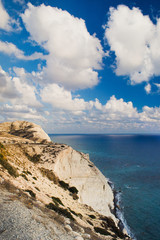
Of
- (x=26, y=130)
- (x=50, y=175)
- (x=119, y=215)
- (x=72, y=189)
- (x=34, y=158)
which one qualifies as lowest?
→ (x=119, y=215)

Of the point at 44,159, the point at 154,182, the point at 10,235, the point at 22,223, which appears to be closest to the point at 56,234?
the point at 22,223

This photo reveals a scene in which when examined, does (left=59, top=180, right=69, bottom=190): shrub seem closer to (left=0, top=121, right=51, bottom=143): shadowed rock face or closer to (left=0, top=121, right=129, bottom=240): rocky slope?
(left=0, top=121, right=129, bottom=240): rocky slope

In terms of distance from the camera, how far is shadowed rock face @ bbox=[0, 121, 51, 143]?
323ft

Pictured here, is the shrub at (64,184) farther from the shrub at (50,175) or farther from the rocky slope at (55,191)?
the shrub at (50,175)

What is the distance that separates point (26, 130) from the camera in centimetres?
10812

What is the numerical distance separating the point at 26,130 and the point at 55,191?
83.2 m

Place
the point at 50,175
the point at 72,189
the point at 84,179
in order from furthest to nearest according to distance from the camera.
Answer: the point at 84,179, the point at 72,189, the point at 50,175

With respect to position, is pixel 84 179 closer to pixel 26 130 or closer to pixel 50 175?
pixel 50 175

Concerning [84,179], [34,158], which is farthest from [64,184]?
[34,158]

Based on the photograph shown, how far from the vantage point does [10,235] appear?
1127 centimetres

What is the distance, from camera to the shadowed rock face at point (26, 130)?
9832cm

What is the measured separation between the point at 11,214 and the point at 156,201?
185ft

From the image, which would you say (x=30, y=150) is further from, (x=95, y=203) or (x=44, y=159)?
(x=95, y=203)

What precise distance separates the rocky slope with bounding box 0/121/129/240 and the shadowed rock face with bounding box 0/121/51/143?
4446 centimetres
